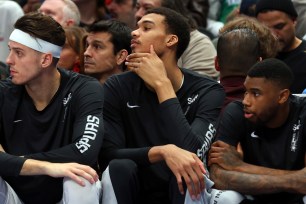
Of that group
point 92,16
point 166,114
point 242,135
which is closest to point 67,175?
point 166,114

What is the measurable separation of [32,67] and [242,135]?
151 centimetres

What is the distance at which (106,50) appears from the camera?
691 centimetres

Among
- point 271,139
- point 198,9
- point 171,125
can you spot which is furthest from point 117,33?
point 198,9

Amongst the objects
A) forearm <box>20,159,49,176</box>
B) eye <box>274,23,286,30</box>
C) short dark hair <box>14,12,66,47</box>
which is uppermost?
short dark hair <box>14,12,66,47</box>

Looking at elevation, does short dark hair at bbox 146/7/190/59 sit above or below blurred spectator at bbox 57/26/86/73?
above

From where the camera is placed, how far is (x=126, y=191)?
204 inches

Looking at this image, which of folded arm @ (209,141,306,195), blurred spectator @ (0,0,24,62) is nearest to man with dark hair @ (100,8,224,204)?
folded arm @ (209,141,306,195)

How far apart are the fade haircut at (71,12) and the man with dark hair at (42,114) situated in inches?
96.5

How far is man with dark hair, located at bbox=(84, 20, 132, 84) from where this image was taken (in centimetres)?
690

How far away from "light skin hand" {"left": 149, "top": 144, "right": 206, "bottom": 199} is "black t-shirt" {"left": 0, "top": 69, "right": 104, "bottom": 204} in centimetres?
53

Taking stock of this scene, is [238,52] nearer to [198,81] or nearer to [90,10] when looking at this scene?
[198,81]

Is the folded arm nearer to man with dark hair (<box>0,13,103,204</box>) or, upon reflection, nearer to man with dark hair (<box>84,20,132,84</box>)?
man with dark hair (<box>0,13,103,204</box>)

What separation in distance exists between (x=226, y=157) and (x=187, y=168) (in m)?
0.37

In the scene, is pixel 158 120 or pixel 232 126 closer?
pixel 232 126
